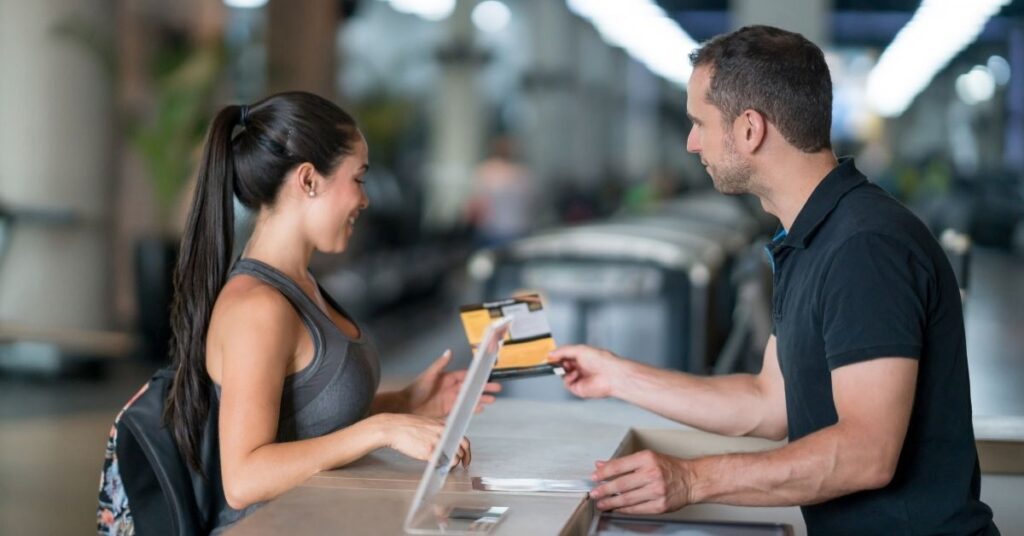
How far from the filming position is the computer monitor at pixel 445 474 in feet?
6.72

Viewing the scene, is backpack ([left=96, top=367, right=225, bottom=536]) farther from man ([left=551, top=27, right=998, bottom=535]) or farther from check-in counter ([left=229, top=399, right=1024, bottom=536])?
man ([left=551, top=27, right=998, bottom=535])

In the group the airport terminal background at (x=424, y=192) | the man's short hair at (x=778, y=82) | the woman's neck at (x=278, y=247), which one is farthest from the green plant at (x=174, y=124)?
the man's short hair at (x=778, y=82)

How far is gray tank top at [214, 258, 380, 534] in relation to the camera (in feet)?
8.66

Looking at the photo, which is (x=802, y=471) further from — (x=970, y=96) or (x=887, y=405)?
(x=970, y=96)

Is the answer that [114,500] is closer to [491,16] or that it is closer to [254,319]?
[254,319]

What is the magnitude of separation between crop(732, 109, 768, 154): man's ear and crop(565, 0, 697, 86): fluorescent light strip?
17.3 meters

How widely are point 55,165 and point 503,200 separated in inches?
250

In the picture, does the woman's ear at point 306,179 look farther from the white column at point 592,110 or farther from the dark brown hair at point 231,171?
the white column at point 592,110

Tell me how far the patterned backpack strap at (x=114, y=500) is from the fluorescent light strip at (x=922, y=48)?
43.2 feet

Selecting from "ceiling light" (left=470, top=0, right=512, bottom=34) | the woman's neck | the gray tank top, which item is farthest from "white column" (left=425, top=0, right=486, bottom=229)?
the gray tank top

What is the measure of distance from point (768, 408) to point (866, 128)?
15409mm

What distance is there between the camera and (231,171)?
2.75 metres

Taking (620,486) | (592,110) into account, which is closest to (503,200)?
(620,486)

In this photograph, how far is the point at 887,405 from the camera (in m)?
2.16
